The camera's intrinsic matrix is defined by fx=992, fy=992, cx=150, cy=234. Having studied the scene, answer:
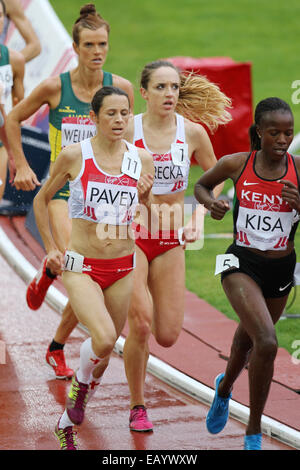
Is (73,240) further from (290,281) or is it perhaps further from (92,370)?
(290,281)

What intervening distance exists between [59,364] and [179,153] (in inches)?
83.0

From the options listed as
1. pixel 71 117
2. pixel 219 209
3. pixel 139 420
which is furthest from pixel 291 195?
pixel 71 117

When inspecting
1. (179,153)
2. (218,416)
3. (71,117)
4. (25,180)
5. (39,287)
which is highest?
(71,117)

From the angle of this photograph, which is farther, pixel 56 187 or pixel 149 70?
pixel 149 70

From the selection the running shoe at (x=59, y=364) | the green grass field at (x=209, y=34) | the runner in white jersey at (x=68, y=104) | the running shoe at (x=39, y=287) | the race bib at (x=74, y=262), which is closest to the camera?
the race bib at (x=74, y=262)

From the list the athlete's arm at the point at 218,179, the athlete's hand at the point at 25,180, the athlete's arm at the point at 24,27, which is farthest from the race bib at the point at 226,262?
the athlete's arm at the point at 24,27

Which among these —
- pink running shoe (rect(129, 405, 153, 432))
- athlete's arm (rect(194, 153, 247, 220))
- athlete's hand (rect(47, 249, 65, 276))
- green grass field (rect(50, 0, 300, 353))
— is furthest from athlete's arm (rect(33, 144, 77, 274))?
green grass field (rect(50, 0, 300, 353))

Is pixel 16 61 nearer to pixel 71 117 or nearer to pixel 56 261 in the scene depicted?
pixel 71 117

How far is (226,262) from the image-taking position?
250 inches

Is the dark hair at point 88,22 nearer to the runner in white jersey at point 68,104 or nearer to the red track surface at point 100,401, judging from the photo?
the runner in white jersey at point 68,104

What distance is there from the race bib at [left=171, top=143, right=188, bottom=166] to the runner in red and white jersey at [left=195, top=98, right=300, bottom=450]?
2.18 ft

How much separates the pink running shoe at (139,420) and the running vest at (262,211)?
148 centimetres

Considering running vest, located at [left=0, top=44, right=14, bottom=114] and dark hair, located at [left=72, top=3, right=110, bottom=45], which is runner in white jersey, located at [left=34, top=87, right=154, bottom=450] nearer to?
dark hair, located at [left=72, top=3, right=110, bottom=45]

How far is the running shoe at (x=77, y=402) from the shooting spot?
6207mm
